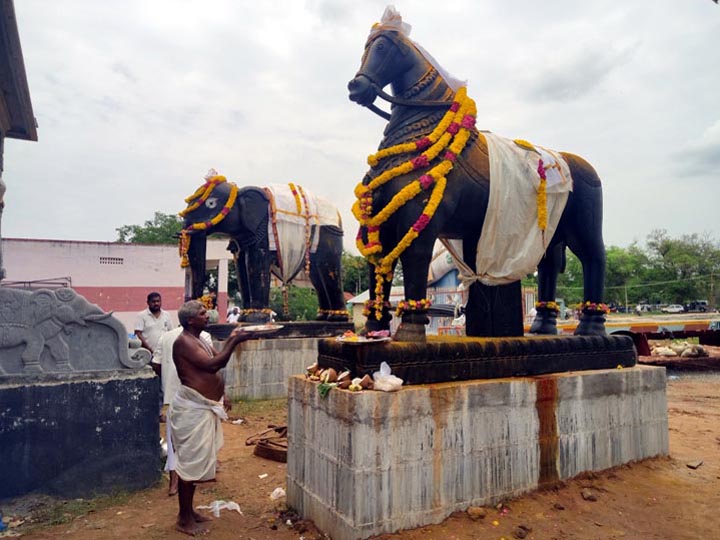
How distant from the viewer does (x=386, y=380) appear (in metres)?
3.51

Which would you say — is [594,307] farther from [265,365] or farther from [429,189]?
[265,365]

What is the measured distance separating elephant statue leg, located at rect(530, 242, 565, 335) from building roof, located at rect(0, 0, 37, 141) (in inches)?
232

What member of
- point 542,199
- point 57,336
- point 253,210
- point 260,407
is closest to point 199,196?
point 253,210

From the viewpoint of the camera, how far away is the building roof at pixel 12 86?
5.14 meters

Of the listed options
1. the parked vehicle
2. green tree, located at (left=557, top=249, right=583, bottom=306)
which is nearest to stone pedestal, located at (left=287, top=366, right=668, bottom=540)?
green tree, located at (left=557, top=249, right=583, bottom=306)

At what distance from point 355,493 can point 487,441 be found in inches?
47.0

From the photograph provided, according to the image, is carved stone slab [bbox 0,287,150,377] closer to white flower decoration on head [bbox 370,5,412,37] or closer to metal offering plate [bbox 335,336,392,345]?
metal offering plate [bbox 335,336,392,345]

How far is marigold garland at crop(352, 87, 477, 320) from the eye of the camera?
160 inches

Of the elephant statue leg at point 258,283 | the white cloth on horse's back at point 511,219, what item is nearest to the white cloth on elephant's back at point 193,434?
the white cloth on horse's back at point 511,219

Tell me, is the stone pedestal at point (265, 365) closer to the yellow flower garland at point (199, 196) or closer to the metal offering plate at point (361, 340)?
the yellow flower garland at point (199, 196)

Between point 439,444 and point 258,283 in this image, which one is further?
point 258,283

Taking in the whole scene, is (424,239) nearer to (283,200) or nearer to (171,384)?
(171,384)

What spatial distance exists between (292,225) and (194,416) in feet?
17.5

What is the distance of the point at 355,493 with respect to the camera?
10.6 feet
